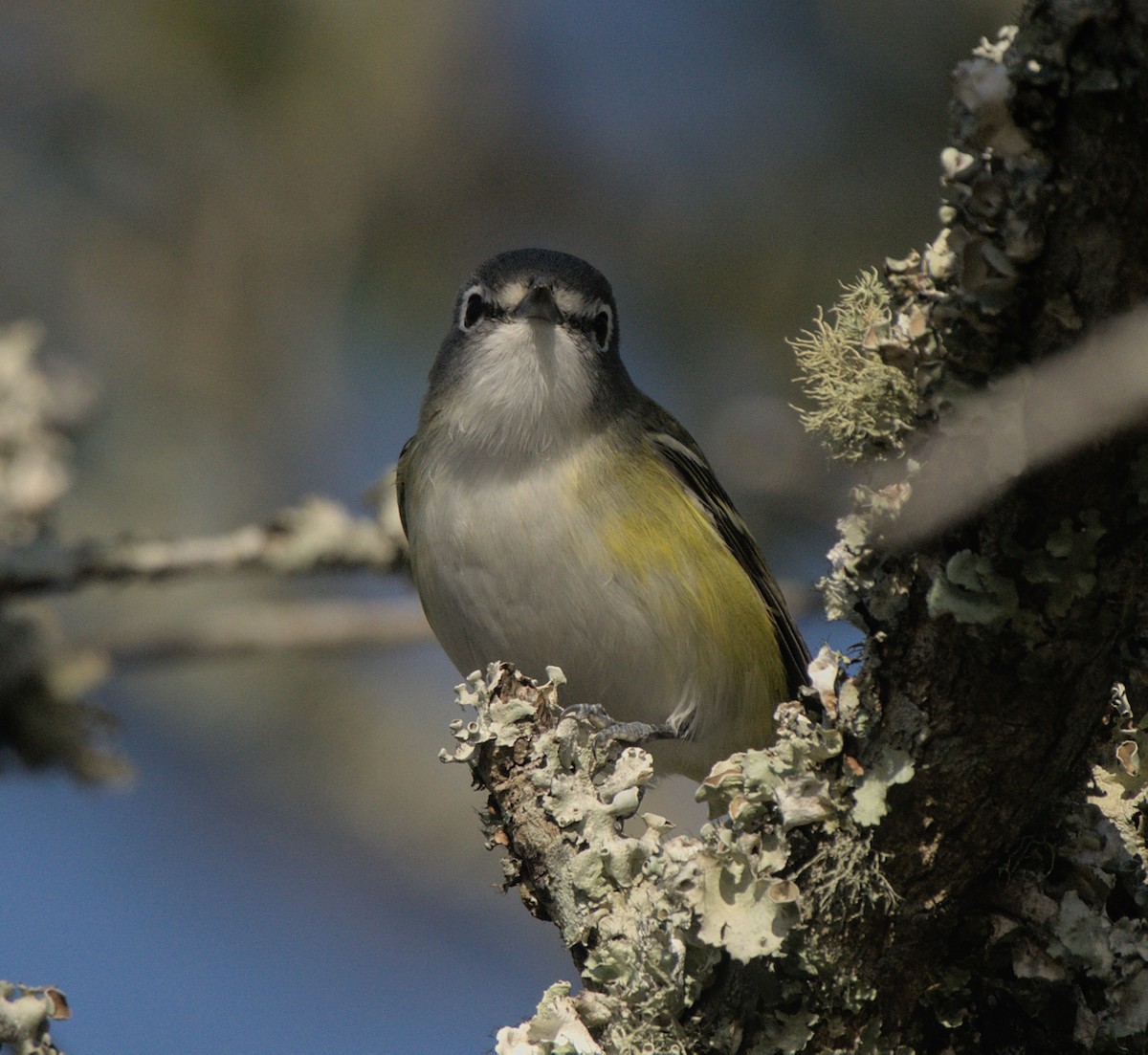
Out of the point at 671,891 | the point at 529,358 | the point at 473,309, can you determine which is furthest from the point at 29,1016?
the point at 473,309

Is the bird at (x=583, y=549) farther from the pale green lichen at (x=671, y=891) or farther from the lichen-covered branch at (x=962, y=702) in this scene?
the lichen-covered branch at (x=962, y=702)

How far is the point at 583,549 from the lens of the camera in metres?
4.38

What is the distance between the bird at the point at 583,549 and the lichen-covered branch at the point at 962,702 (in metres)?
1.53

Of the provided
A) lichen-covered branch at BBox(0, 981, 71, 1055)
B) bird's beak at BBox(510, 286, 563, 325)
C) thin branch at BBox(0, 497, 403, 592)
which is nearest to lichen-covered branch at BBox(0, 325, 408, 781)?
thin branch at BBox(0, 497, 403, 592)

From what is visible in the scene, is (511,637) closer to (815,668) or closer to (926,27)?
(815,668)

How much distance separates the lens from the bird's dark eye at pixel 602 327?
17.2 feet

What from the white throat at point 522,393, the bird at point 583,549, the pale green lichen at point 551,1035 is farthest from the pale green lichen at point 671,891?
the white throat at point 522,393

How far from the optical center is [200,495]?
768 centimetres

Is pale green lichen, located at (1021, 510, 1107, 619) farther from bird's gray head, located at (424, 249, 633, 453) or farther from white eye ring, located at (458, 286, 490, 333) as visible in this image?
white eye ring, located at (458, 286, 490, 333)

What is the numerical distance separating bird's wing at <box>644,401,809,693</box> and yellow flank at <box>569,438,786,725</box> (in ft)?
0.43

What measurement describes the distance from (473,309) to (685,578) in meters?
1.47

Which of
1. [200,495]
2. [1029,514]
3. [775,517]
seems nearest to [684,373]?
[775,517]

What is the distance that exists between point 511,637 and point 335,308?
387 centimetres

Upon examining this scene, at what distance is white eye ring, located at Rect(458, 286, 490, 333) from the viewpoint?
17.1 ft
